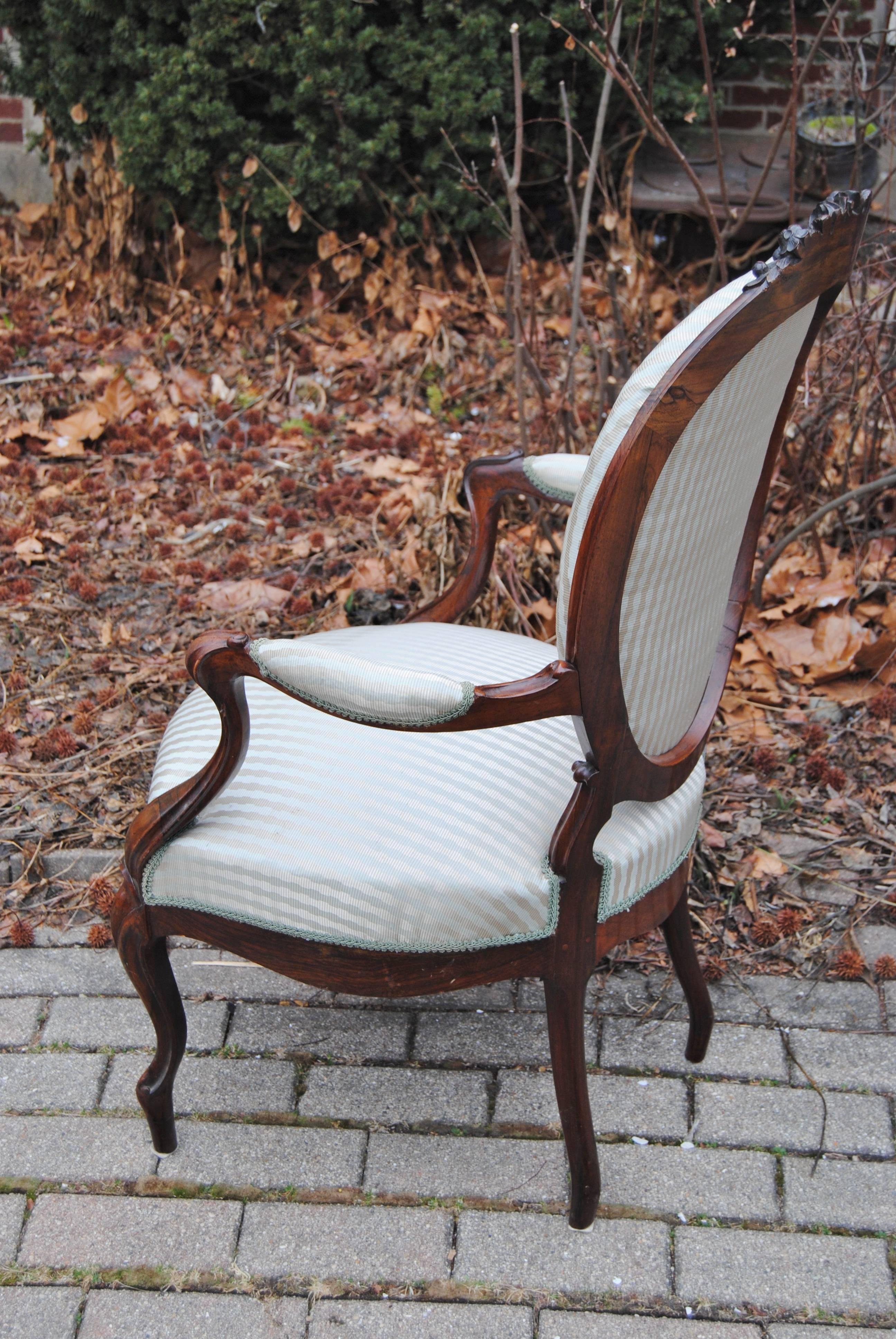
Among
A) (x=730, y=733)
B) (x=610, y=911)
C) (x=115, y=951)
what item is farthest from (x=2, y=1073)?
(x=730, y=733)

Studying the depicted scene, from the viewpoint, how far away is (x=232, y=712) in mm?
1401

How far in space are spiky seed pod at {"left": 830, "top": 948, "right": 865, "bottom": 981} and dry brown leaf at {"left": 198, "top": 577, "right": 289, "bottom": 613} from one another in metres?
1.67

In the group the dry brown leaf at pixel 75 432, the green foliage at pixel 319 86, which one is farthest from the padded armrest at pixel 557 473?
the dry brown leaf at pixel 75 432

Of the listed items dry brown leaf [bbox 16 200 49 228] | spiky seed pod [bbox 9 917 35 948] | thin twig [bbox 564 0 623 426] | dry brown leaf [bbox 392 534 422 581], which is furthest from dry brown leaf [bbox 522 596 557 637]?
dry brown leaf [bbox 16 200 49 228]

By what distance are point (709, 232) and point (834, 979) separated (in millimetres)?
3212

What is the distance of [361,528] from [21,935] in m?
1.61

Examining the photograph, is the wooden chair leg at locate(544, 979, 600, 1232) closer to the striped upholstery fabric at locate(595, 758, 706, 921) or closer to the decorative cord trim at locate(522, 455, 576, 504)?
the striped upholstery fabric at locate(595, 758, 706, 921)

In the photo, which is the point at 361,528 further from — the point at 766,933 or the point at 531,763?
the point at 531,763

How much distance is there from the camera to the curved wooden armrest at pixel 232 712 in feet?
4.16

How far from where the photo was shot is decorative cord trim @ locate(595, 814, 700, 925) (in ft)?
4.81

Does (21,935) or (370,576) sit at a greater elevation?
(370,576)

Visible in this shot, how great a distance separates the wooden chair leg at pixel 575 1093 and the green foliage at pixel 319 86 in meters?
2.99

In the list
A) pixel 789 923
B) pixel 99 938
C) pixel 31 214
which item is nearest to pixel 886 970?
pixel 789 923

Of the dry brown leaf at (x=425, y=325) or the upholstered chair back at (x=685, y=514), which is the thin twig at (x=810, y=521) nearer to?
the upholstered chair back at (x=685, y=514)
